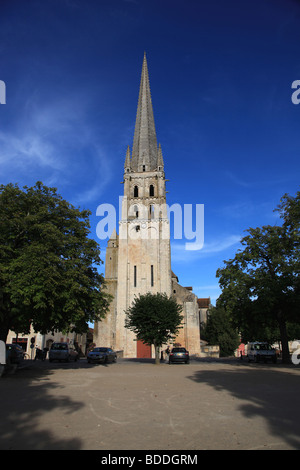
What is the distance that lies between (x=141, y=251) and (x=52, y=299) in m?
27.4

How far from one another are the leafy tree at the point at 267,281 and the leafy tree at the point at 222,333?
25.4 metres

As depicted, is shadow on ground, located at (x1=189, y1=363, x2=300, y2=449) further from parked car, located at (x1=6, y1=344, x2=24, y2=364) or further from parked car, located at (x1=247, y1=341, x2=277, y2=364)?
parked car, located at (x1=247, y1=341, x2=277, y2=364)

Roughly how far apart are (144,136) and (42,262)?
4077 centimetres

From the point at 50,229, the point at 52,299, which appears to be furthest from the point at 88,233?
the point at 52,299

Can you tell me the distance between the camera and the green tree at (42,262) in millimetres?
14352

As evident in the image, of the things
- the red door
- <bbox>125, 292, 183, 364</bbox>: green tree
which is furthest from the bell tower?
<bbox>125, 292, 183, 364</bbox>: green tree

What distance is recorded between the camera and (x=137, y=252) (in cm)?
4234

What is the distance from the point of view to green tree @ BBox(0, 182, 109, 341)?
565 inches

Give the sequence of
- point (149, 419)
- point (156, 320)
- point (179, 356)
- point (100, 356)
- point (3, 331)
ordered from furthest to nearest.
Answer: point (179, 356) < point (100, 356) < point (156, 320) < point (3, 331) < point (149, 419)

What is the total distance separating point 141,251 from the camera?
42250 millimetres

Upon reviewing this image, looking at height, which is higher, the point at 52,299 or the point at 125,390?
the point at 52,299

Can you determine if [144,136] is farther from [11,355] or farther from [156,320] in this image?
[11,355]

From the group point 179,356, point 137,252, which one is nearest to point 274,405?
point 179,356
